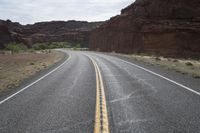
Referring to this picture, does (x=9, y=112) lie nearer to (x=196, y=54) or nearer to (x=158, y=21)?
(x=196, y=54)

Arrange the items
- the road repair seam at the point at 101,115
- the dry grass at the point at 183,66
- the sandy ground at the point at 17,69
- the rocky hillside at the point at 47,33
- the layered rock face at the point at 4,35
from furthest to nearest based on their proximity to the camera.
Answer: the rocky hillside at the point at 47,33 → the layered rock face at the point at 4,35 → the dry grass at the point at 183,66 → the sandy ground at the point at 17,69 → the road repair seam at the point at 101,115

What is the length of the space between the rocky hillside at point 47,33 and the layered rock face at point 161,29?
63.5 meters

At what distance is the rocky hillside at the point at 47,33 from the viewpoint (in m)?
113

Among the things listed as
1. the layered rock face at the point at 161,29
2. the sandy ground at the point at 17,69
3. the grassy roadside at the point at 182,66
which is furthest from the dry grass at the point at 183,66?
the layered rock face at the point at 161,29

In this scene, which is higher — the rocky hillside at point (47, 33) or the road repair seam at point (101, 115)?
the rocky hillside at point (47, 33)

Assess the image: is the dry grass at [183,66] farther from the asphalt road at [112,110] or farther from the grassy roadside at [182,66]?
the asphalt road at [112,110]

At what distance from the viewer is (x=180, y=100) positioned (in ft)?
28.0

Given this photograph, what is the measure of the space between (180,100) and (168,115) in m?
1.87

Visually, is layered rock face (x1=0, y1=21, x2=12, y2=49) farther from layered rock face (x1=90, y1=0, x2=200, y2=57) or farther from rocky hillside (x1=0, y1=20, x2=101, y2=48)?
layered rock face (x1=90, y1=0, x2=200, y2=57)

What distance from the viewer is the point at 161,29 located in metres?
50.9

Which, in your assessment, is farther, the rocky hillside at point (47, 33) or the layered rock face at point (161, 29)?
the rocky hillside at point (47, 33)

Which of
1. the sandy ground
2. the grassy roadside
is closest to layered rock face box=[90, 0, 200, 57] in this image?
the grassy roadside

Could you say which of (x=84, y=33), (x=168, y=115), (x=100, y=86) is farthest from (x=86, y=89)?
(x=84, y=33)

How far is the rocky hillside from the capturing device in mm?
113231
